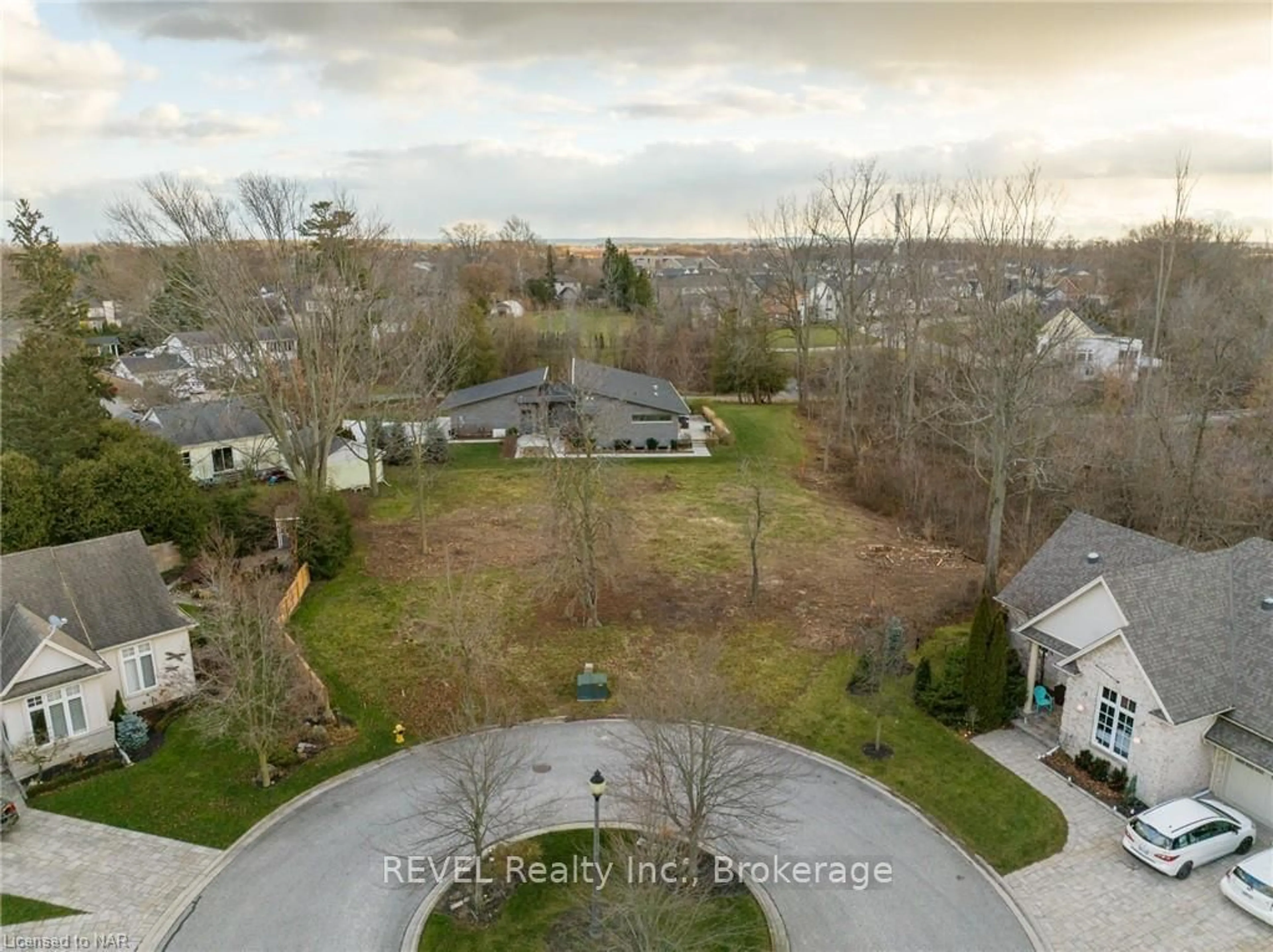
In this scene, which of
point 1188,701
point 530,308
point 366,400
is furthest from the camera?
point 530,308

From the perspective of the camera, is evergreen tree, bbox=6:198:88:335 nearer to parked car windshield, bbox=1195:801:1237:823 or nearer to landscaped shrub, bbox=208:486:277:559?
landscaped shrub, bbox=208:486:277:559

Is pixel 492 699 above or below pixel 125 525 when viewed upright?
below

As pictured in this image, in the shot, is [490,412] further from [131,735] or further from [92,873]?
[92,873]

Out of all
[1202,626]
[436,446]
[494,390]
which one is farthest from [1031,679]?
[494,390]

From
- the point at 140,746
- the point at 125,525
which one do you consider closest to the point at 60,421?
the point at 125,525

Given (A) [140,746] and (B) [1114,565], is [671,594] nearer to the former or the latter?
(B) [1114,565]

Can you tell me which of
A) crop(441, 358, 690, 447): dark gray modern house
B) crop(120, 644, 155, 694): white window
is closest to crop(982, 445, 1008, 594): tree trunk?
crop(441, 358, 690, 447): dark gray modern house

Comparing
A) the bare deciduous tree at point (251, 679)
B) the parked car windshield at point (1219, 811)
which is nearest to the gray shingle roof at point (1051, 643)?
the parked car windshield at point (1219, 811)
